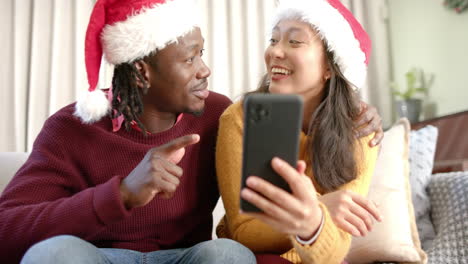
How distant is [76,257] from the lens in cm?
90

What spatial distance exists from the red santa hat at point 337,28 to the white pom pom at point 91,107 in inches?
21.8

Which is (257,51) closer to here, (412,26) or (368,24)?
(368,24)

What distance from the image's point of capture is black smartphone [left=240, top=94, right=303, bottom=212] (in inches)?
26.1

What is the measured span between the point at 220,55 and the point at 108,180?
1.90m

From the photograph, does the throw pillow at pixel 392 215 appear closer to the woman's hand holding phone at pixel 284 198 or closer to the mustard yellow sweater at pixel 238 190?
the mustard yellow sweater at pixel 238 190

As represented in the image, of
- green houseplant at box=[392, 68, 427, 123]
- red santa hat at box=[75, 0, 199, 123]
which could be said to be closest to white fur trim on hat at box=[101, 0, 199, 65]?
red santa hat at box=[75, 0, 199, 123]

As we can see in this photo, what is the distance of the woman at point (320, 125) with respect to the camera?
1003 mm

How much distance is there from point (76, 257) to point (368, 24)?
2650 mm

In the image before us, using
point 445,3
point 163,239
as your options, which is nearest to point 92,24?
point 163,239

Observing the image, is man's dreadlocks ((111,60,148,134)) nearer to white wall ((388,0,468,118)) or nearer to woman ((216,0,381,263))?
woman ((216,0,381,263))

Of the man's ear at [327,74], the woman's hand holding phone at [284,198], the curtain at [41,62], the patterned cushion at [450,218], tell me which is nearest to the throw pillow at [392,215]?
the patterned cushion at [450,218]

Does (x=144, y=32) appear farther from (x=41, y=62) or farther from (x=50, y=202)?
(x=41, y=62)

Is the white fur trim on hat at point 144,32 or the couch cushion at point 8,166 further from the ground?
the white fur trim on hat at point 144,32

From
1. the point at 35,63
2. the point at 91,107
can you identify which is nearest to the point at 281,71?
the point at 91,107
